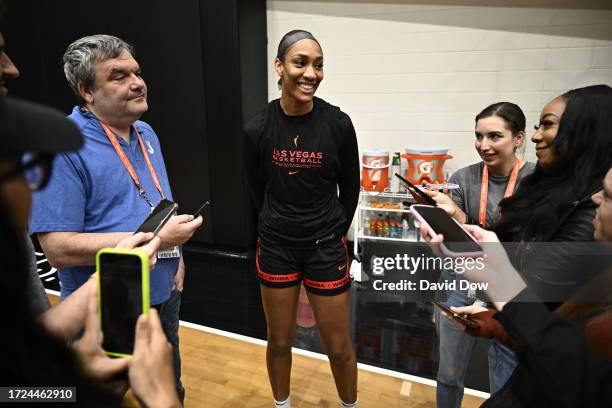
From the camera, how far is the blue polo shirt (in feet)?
4.35

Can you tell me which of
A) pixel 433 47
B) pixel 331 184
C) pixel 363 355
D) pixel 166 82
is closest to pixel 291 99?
pixel 331 184

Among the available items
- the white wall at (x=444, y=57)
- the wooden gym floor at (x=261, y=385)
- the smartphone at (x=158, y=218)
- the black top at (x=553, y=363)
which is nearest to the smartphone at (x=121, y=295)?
the smartphone at (x=158, y=218)

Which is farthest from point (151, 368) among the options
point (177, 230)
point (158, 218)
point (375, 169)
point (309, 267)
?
point (375, 169)

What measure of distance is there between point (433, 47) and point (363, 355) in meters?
2.97

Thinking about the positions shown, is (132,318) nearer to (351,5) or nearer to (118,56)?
(118,56)

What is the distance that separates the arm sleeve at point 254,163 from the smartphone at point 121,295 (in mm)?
1118

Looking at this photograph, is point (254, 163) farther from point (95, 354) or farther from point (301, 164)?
point (95, 354)

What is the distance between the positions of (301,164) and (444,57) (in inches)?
110

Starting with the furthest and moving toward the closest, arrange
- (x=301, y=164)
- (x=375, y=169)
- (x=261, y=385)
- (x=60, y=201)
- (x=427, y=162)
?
(x=375, y=169) → (x=427, y=162) → (x=261, y=385) → (x=301, y=164) → (x=60, y=201)

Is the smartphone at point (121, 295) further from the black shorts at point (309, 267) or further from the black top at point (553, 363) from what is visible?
the black shorts at point (309, 267)

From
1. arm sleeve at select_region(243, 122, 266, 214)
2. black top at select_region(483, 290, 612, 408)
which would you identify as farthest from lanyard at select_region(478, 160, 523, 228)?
arm sleeve at select_region(243, 122, 266, 214)

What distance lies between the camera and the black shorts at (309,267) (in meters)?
1.82

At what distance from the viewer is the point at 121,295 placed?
2.57 feet

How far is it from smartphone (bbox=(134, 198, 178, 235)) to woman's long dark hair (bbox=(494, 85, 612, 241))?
1179mm
